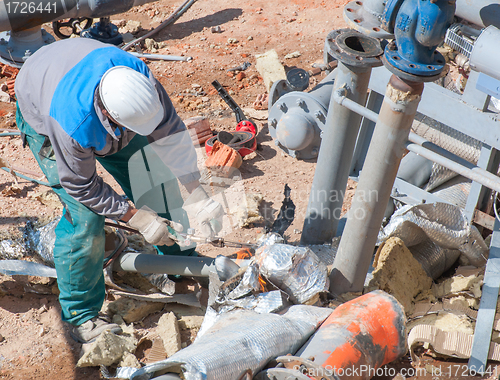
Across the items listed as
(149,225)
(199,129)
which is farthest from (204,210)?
(199,129)

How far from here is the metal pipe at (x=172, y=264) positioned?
118 inches

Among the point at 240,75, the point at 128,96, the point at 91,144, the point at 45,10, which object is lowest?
the point at 240,75

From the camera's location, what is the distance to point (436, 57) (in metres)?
1.94

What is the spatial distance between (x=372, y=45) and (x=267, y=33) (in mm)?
4930

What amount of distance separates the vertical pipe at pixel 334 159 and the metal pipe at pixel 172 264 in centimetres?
55

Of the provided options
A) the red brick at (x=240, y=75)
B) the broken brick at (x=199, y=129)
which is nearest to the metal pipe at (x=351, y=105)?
the broken brick at (x=199, y=129)

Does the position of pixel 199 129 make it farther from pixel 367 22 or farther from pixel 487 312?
pixel 487 312

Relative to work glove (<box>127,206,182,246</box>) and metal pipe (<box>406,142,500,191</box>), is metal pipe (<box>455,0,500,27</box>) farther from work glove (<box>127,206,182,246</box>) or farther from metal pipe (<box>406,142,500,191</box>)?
work glove (<box>127,206,182,246</box>)

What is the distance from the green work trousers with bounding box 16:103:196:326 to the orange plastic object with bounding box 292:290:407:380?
1402 millimetres

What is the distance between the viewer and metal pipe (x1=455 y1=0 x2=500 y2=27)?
78.5 inches

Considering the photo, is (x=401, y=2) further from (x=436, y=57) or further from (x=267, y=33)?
(x=267, y=33)

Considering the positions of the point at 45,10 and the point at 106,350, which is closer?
the point at 106,350

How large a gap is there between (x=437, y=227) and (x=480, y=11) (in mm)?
1285

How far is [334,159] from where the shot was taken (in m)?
2.81
